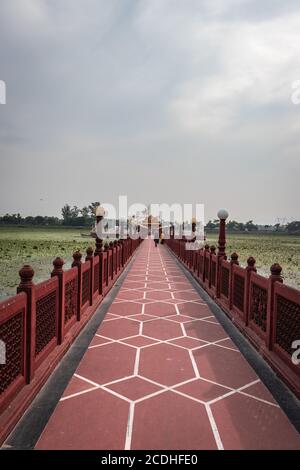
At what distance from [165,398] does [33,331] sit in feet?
4.80

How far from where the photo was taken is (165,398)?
10.6 ft

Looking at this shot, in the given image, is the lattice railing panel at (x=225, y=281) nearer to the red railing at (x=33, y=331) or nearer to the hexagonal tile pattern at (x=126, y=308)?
the hexagonal tile pattern at (x=126, y=308)

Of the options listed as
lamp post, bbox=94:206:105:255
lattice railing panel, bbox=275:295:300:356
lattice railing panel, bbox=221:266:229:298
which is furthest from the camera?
lamp post, bbox=94:206:105:255

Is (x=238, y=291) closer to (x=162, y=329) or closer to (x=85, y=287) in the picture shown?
(x=162, y=329)

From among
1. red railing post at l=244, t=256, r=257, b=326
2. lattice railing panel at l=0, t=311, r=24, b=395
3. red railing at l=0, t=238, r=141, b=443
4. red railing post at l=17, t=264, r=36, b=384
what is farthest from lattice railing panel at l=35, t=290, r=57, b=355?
red railing post at l=244, t=256, r=257, b=326

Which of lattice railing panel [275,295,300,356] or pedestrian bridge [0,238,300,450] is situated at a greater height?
lattice railing panel [275,295,300,356]

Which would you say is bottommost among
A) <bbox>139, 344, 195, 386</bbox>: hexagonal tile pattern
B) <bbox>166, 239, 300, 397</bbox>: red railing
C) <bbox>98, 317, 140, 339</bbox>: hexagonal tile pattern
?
<bbox>98, 317, 140, 339</bbox>: hexagonal tile pattern

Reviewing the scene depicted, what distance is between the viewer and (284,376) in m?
3.59

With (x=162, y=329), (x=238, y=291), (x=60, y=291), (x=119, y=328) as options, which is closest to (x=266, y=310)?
(x=238, y=291)

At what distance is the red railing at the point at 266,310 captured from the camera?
3633 mm

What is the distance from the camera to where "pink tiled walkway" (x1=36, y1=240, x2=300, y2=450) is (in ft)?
8.43

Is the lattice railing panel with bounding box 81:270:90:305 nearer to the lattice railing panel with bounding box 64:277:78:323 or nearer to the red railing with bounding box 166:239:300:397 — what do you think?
the lattice railing panel with bounding box 64:277:78:323

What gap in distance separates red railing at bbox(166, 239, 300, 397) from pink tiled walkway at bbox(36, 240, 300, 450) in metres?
0.34

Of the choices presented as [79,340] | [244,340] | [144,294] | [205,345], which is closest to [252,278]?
[244,340]
